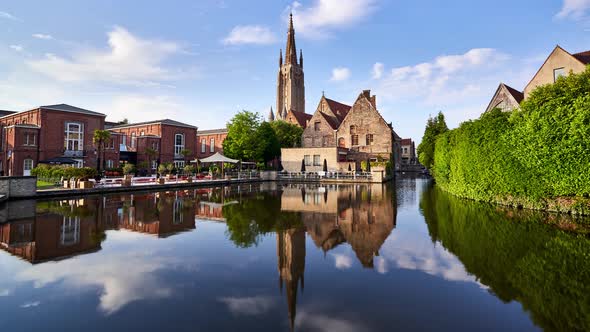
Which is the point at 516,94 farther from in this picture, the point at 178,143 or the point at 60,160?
the point at 60,160

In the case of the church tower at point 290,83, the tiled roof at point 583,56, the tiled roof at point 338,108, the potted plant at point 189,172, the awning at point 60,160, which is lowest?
the potted plant at point 189,172

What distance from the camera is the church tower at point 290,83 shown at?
82000 millimetres

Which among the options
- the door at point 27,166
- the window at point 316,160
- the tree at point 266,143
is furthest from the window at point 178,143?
the window at point 316,160

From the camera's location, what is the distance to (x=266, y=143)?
142 feet

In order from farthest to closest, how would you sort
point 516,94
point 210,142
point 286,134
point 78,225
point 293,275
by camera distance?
1. point 210,142
2. point 286,134
3. point 516,94
4. point 78,225
5. point 293,275

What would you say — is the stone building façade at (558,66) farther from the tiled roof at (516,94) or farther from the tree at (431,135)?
the tree at (431,135)

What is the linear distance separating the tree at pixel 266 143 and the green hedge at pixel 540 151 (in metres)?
30.0

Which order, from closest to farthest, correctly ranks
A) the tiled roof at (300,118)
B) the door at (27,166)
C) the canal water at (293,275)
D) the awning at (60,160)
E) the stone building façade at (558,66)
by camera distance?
the canal water at (293,275)
the stone building façade at (558,66)
the awning at (60,160)
the door at (27,166)
the tiled roof at (300,118)

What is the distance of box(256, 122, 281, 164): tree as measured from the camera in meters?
42.5

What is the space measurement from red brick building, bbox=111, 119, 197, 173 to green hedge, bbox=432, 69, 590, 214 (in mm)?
35576

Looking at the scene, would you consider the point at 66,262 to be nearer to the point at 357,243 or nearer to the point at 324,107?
the point at 357,243

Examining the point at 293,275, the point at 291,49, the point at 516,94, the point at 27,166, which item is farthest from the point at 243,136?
the point at 291,49

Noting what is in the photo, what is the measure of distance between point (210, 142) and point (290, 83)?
34538mm

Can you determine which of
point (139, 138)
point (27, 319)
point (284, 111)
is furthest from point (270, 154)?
point (27, 319)
